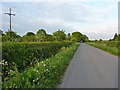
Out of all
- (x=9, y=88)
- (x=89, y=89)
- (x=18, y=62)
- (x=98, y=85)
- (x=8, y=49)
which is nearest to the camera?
(x=9, y=88)

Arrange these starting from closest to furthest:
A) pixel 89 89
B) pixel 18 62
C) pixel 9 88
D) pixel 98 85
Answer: pixel 9 88, pixel 89 89, pixel 98 85, pixel 18 62

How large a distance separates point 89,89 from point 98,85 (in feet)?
2.18

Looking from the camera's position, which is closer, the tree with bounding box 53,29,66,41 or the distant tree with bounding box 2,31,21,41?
the distant tree with bounding box 2,31,21,41

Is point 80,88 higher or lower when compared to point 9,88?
lower

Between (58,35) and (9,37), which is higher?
(58,35)

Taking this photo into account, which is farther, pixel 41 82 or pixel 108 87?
pixel 108 87

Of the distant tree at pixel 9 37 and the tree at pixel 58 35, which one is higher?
the tree at pixel 58 35

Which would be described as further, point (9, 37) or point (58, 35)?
point (58, 35)

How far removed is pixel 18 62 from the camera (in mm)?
8898

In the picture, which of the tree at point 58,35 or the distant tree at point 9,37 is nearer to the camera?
the distant tree at point 9,37

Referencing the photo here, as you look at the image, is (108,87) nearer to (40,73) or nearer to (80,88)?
(80,88)

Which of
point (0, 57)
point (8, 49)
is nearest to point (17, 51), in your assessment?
point (8, 49)

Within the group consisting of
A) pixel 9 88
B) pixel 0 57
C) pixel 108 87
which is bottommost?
pixel 108 87

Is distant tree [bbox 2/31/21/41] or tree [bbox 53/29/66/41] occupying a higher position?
tree [bbox 53/29/66/41]
